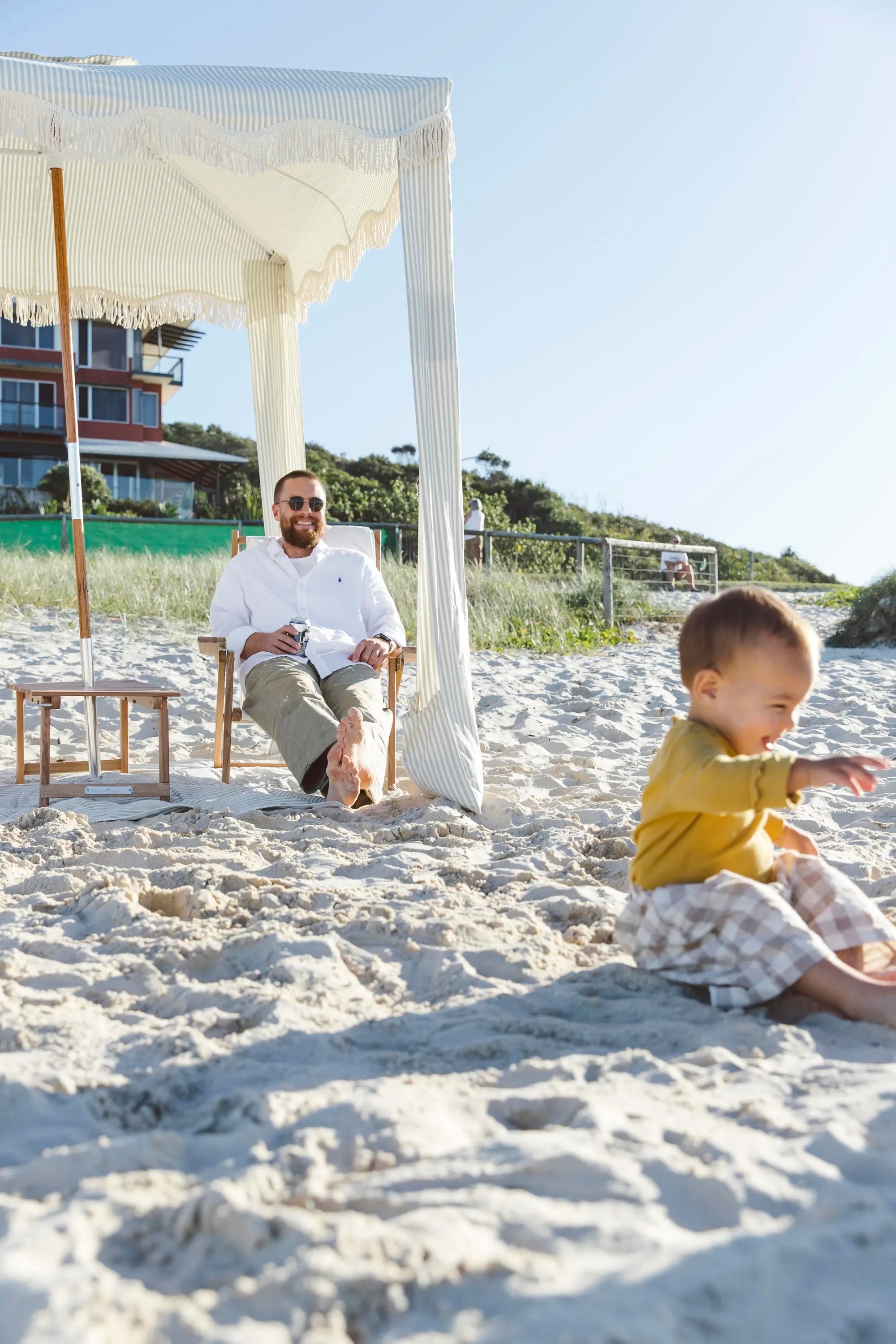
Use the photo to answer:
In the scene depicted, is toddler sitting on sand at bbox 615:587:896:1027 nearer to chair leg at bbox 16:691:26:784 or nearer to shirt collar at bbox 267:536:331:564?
shirt collar at bbox 267:536:331:564

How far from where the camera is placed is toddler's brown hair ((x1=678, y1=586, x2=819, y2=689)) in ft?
6.82

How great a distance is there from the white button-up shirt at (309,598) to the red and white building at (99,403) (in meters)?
24.3

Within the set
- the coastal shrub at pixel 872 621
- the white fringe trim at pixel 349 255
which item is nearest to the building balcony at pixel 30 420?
the coastal shrub at pixel 872 621

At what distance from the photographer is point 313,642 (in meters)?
4.73

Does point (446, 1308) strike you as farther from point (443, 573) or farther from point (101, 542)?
point (101, 542)

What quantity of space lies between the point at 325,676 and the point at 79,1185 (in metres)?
3.28

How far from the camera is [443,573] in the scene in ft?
14.2

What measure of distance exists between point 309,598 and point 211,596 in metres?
5.88

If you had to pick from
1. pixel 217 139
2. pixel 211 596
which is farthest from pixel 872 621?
pixel 217 139

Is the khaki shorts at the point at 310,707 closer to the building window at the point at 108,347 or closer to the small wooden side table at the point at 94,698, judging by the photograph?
the small wooden side table at the point at 94,698

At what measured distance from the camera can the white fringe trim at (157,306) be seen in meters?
5.62

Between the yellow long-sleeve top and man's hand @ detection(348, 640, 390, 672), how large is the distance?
2475mm

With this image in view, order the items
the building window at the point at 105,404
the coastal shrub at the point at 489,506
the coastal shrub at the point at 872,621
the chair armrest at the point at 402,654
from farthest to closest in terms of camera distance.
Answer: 1. the building window at the point at 105,404
2. the coastal shrub at the point at 489,506
3. the coastal shrub at the point at 872,621
4. the chair armrest at the point at 402,654

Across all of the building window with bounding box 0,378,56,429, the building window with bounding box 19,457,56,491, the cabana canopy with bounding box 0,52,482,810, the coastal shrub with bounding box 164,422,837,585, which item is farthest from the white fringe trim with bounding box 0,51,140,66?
the building window with bounding box 0,378,56,429
